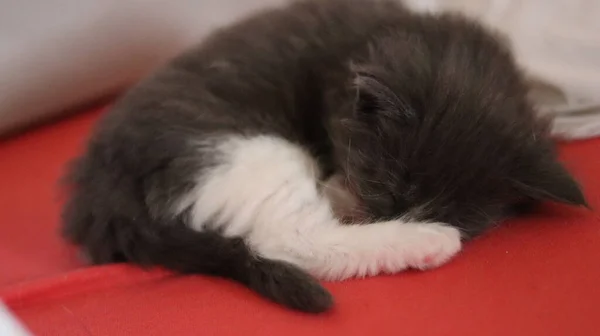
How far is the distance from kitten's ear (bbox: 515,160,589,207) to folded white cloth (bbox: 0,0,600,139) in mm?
334

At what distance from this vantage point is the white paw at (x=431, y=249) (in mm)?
1090

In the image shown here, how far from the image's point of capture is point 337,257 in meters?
1.10


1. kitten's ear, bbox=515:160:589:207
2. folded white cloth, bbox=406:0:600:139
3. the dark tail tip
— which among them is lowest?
the dark tail tip

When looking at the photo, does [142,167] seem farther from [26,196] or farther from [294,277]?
[26,196]

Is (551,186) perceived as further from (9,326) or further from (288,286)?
(9,326)

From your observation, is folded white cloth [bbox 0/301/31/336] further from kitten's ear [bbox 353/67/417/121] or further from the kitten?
kitten's ear [bbox 353/67/417/121]

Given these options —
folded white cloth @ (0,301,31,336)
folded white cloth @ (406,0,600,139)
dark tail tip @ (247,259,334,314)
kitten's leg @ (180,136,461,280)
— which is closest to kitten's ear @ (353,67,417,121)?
kitten's leg @ (180,136,461,280)

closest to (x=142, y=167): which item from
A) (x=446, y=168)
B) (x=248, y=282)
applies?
(x=248, y=282)

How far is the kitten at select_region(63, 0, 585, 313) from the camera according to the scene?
3.61 ft

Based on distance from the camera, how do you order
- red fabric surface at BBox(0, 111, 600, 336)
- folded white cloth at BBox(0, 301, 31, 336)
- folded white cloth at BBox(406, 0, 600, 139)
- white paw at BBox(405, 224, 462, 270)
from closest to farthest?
1. folded white cloth at BBox(0, 301, 31, 336)
2. red fabric surface at BBox(0, 111, 600, 336)
3. white paw at BBox(405, 224, 462, 270)
4. folded white cloth at BBox(406, 0, 600, 139)

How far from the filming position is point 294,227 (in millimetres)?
1132

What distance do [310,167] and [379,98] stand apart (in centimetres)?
19

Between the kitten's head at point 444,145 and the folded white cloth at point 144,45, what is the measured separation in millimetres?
326

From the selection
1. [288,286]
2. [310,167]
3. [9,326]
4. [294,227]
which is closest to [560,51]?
[310,167]
